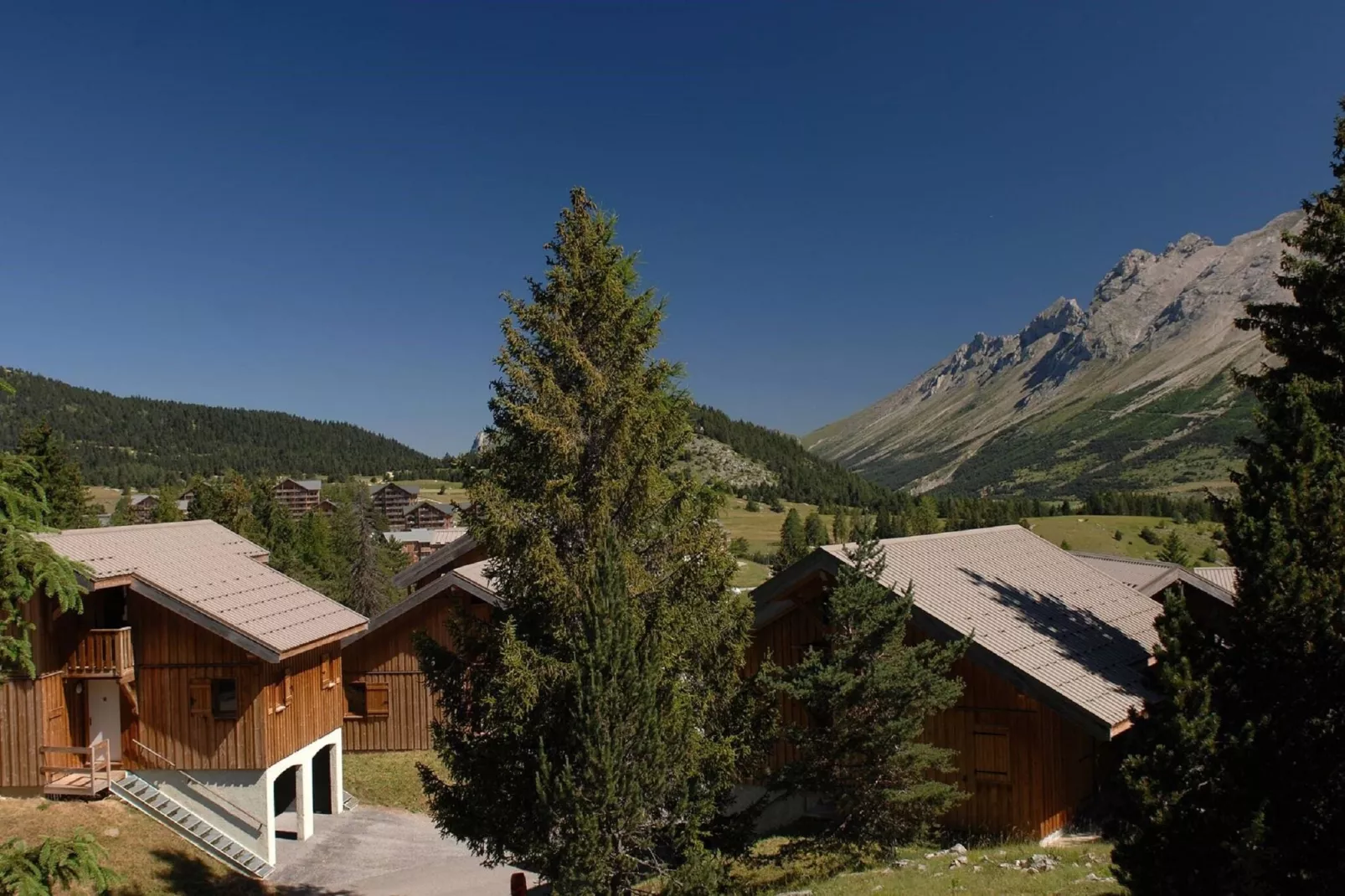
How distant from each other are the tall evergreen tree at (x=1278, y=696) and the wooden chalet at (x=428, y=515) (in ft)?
469

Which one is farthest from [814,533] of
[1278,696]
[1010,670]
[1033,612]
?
[1278,696]

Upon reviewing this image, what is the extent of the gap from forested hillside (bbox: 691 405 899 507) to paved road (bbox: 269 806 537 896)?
14250 cm

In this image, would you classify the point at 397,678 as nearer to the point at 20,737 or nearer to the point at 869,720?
the point at 20,737

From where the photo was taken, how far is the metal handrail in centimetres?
2289

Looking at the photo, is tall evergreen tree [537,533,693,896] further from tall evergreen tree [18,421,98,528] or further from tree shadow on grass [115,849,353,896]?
tall evergreen tree [18,421,98,528]

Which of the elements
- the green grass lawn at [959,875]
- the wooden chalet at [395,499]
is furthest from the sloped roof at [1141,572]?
the wooden chalet at [395,499]

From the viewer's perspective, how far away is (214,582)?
24.5m

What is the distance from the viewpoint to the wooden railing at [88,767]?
22.3 metres

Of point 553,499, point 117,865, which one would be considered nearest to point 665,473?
point 553,499

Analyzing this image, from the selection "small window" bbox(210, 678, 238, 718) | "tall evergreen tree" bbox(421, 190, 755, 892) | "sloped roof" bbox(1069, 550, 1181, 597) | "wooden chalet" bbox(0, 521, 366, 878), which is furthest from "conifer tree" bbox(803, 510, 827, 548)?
"tall evergreen tree" bbox(421, 190, 755, 892)

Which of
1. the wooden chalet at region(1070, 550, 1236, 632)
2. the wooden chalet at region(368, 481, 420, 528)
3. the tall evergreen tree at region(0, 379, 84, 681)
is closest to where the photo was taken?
the tall evergreen tree at region(0, 379, 84, 681)

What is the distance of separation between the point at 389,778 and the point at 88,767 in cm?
964

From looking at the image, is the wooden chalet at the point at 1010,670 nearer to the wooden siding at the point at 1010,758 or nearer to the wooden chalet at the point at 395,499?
the wooden siding at the point at 1010,758

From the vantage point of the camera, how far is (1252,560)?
15133 millimetres
